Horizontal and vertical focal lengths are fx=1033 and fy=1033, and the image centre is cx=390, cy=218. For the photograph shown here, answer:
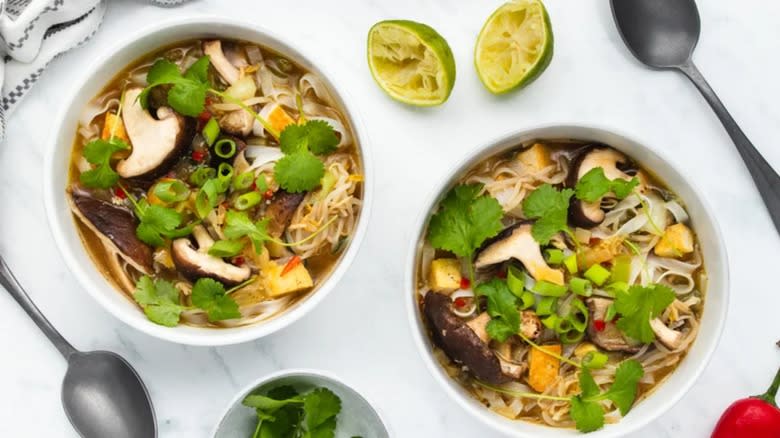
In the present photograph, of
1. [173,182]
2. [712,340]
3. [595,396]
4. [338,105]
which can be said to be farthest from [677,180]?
[173,182]

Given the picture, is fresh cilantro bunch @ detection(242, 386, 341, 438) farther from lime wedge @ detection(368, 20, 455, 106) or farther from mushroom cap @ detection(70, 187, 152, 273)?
lime wedge @ detection(368, 20, 455, 106)

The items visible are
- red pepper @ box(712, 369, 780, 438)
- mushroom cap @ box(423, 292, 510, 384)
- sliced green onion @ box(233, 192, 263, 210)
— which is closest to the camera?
mushroom cap @ box(423, 292, 510, 384)

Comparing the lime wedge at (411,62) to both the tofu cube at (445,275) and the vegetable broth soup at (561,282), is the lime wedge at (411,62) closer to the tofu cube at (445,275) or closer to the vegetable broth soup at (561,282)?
the vegetable broth soup at (561,282)

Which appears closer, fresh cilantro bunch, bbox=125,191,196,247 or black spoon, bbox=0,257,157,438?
fresh cilantro bunch, bbox=125,191,196,247

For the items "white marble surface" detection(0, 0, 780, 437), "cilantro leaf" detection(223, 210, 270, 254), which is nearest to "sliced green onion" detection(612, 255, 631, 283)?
"white marble surface" detection(0, 0, 780, 437)

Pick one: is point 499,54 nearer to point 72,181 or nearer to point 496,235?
point 496,235

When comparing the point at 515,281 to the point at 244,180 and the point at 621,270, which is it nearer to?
the point at 621,270

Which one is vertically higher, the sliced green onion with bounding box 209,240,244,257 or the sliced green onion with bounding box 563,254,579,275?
the sliced green onion with bounding box 209,240,244,257
